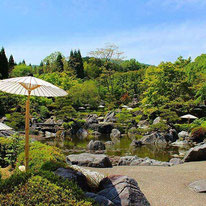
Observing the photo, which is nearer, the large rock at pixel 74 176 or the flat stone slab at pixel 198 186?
the large rock at pixel 74 176

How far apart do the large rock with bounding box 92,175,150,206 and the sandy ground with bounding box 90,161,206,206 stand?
0.85 m

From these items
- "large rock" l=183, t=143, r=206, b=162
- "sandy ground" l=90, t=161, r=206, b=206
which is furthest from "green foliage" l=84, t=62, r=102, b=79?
"sandy ground" l=90, t=161, r=206, b=206

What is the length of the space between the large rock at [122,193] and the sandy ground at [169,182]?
851 millimetres

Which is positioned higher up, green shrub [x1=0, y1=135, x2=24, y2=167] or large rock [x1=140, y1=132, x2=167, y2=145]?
green shrub [x1=0, y1=135, x2=24, y2=167]

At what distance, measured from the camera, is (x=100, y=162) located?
7379 millimetres

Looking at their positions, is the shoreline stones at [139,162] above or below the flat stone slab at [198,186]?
below

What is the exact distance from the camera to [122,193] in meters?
3.60

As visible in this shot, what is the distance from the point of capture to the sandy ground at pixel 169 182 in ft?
14.8

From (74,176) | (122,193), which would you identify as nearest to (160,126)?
(122,193)

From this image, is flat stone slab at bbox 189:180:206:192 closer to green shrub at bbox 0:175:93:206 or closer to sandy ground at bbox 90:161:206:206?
sandy ground at bbox 90:161:206:206

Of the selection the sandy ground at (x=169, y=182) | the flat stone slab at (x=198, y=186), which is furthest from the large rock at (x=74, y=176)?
the flat stone slab at (x=198, y=186)

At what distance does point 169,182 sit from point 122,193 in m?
2.56

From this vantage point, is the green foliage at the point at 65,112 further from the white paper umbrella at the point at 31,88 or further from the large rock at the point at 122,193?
the large rock at the point at 122,193

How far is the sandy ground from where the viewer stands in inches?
177
